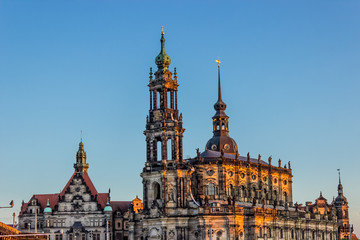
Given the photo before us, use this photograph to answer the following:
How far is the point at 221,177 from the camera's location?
298 ft

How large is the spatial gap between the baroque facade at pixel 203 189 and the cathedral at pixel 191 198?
0.13 m

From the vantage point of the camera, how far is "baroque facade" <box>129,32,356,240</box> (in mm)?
84375

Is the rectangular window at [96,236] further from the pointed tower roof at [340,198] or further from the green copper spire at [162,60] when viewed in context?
the pointed tower roof at [340,198]

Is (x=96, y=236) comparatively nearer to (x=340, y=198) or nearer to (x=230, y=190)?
(x=230, y=190)

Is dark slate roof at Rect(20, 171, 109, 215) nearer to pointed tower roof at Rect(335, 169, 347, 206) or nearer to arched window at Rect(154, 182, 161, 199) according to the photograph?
arched window at Rect(154, 182, 161, 199)

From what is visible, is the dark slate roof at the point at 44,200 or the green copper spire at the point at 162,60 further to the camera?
the dark slate roof at the point at 44,200

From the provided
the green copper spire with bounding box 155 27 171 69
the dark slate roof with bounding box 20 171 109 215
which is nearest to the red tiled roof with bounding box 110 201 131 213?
the dark slate roof with bounding box 20 171 109 215

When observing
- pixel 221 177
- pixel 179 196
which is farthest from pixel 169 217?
pixel 221 177

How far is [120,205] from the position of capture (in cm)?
11656

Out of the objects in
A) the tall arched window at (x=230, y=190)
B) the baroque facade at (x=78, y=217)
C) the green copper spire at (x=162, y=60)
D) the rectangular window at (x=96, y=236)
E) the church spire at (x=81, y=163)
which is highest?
the green copper spire at (x=162, y=60)

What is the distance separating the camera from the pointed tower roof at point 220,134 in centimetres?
10000

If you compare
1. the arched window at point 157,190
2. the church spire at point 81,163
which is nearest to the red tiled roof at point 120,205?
the church spire at point 81,163

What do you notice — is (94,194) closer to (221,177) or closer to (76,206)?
(76,206)

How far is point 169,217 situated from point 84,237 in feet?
103
